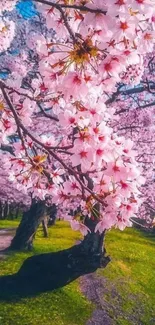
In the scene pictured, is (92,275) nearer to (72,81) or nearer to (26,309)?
(26,309)

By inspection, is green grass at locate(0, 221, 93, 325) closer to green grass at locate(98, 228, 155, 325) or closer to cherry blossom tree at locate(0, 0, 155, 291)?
green grass at locate(98, 228, 155, 325)

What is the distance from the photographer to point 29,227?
782 inches

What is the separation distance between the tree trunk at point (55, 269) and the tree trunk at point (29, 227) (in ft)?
15.0

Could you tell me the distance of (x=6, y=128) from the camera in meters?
4.62

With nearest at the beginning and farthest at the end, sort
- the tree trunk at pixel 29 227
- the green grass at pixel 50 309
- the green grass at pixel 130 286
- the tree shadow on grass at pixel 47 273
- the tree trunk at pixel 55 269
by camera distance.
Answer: the green grass at pixel 50 309 < the tree trunk at pixel 55 269 < the tree shadow on grass at pixel 47 273 < the green grass at pixel 130 286 < the tree trunk at pixel 29 227

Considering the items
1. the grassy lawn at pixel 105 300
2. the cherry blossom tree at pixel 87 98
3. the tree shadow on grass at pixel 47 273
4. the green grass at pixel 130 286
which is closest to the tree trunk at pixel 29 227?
the grassy lawn at pixel 105 300

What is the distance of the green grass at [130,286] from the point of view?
1526cm

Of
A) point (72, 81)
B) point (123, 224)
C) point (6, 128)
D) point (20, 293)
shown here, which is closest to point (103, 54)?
point (72, 81)

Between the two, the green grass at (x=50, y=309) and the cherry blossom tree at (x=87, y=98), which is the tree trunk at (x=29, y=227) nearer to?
the green grass at (x=50, y=309)

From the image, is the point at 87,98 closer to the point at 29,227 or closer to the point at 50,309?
the point at 50,309

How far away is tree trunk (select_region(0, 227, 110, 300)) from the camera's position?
44.8 feet

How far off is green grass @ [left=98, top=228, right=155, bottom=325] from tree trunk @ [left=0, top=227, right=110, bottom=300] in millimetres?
2147

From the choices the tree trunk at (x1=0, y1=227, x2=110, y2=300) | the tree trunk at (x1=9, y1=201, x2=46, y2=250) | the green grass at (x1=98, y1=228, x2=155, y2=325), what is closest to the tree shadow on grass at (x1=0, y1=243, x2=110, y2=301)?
the tree trunk at (x1=0, y1=227, x2=110, y2=300)

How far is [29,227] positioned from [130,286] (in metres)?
5.25
